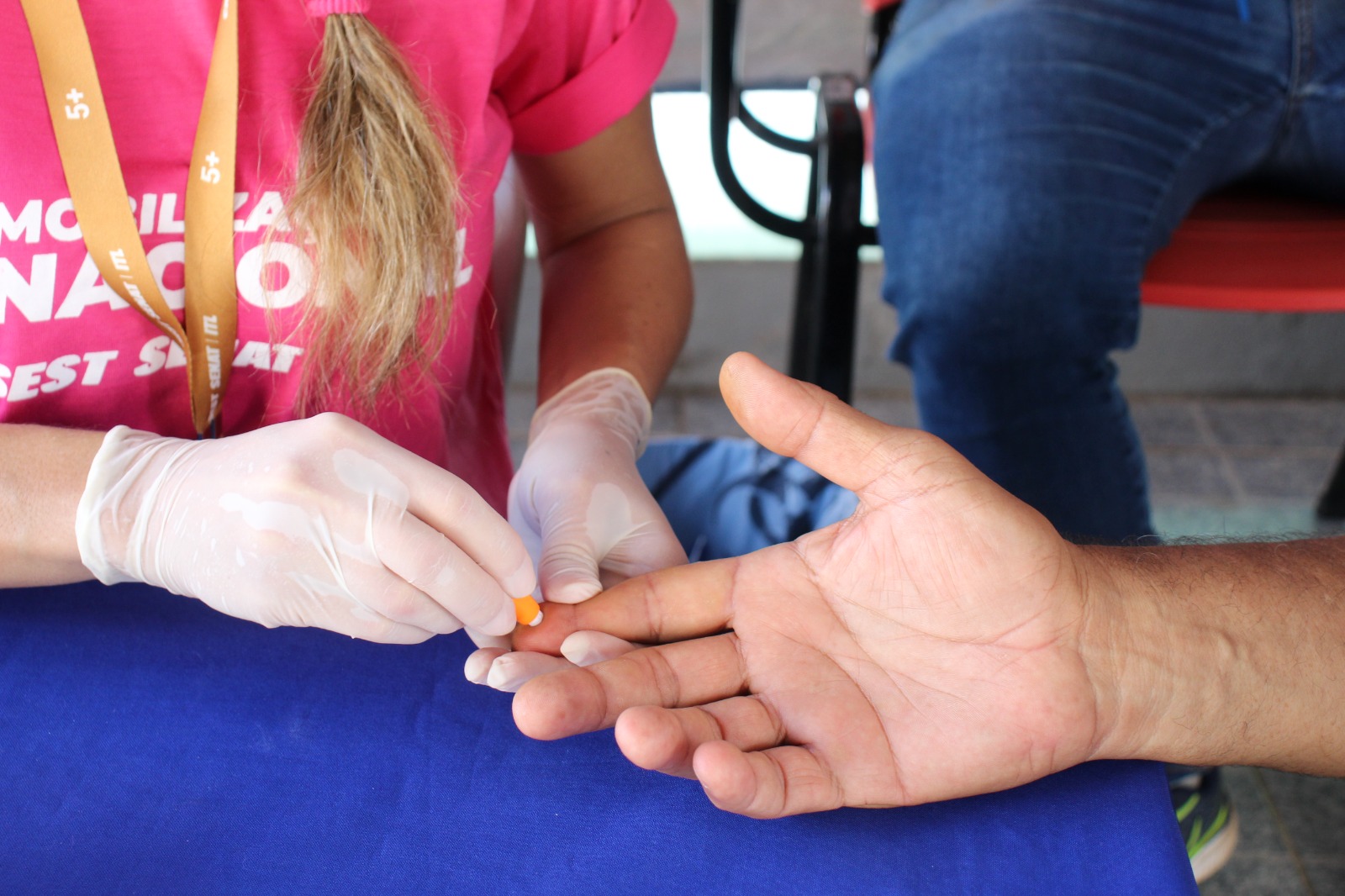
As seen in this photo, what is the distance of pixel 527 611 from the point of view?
0.69 meters

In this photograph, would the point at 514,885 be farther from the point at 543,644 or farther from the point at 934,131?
the point at 934,131

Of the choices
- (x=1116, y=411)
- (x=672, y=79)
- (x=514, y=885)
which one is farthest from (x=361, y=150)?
(x=672, y=79)

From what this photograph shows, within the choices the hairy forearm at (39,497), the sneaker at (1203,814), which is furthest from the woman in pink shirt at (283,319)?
the sneaker at (1203,814)

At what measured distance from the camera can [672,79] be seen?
226 cm

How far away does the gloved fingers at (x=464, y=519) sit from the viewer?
637 mm

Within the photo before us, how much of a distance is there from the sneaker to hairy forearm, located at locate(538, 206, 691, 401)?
2.39 ft

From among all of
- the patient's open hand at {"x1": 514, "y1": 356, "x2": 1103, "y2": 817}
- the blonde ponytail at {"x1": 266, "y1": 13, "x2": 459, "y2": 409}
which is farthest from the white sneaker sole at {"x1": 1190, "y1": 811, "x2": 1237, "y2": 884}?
the blonde ponytail at {"x1": 266, "y1": 13, "x2": 459, "y2": 409}

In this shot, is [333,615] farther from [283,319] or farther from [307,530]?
[283,319]

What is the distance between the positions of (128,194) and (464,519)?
0.33 m

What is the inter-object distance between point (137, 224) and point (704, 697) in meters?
0.52

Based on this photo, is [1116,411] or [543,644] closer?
[543,644]

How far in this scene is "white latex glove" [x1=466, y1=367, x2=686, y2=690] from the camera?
2.19ft

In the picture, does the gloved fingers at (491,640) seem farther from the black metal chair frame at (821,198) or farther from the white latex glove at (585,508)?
the black metal chair frame at (821,198)

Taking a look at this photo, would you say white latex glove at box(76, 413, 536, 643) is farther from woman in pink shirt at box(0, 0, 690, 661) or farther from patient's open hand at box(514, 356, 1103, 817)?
patient's open hand at box(514, 356, 1103, 817)
